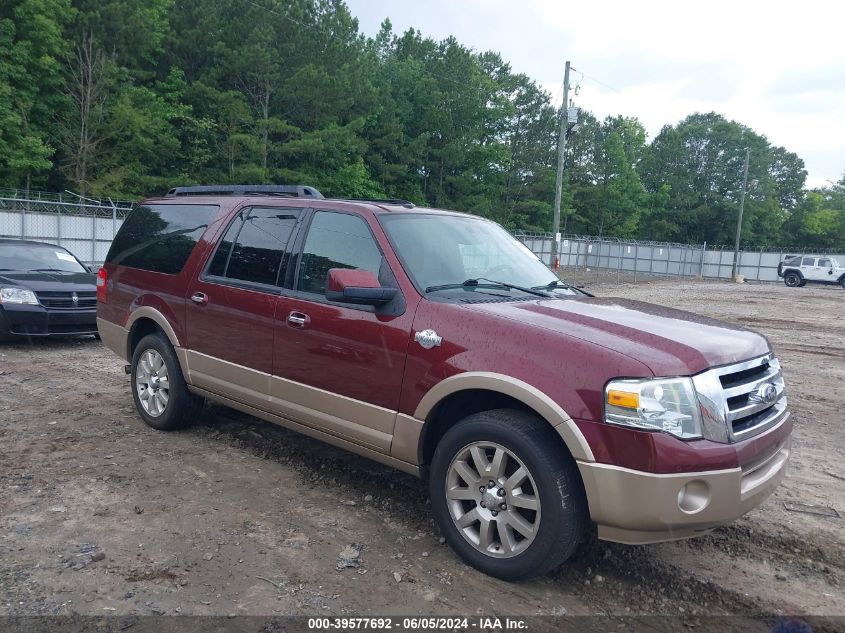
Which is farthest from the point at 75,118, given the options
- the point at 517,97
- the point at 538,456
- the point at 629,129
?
the point at 629,129

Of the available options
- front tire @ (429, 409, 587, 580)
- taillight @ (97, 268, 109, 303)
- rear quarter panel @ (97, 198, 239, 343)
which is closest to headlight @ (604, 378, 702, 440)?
front tire @ (429, 409, 587, 580)

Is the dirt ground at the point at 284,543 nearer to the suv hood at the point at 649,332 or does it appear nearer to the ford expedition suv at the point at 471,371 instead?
the ford expedition suv at the point at 471,371

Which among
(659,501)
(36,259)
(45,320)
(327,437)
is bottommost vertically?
(45,320)

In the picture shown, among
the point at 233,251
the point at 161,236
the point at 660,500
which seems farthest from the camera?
the point at 161,236

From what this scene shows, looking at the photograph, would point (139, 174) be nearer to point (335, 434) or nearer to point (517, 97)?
point (335, 434)

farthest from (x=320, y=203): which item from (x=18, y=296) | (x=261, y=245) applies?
(x=18, y=296)

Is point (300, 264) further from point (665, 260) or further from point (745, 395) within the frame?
point (665, 260)

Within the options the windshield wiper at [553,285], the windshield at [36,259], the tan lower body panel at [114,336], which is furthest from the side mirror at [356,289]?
the windshield at [36,259]

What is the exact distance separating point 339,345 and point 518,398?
51.7 inches

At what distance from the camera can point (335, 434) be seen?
4277mm

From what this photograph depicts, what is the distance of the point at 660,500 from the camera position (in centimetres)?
299

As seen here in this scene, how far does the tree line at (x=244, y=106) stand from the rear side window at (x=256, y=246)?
105 feet

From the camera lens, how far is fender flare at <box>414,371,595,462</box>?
10.4 feet

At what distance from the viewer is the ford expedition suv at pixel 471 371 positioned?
308cm
